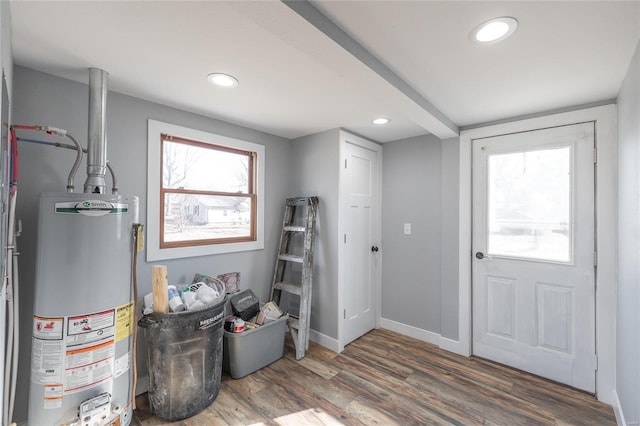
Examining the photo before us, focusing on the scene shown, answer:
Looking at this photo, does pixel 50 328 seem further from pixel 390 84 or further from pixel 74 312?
pixel 390 84

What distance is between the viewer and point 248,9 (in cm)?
106

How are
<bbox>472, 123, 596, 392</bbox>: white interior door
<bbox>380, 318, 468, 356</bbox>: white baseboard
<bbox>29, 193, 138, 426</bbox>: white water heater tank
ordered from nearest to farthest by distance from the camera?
1. <bbox>29, 193, 138, 426</bbox>: white water heater tank
2. <bbox>472, 123, 596, 392</bbox>: white interior door
3. <bbox>380, 318, 468, 356</bbox>: white baseboard

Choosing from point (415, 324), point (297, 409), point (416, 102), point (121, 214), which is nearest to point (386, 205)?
point (415, 324)

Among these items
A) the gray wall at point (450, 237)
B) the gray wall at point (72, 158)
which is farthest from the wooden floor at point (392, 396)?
the gray wall at point (72, 158)

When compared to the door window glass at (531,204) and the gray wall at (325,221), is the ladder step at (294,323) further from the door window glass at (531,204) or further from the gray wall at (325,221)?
the door window glass at (531,204)

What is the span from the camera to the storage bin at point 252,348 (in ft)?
7.48

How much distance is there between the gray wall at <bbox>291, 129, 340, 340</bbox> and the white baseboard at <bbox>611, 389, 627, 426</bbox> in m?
1.97

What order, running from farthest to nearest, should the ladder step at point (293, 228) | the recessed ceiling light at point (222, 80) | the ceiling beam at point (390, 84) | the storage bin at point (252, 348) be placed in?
the ladder step at point (293, 228) < the storage bin at point (252, 348) < the recessed ceiling light at point (222, 80) < the ceiling beam at point (390, 84)

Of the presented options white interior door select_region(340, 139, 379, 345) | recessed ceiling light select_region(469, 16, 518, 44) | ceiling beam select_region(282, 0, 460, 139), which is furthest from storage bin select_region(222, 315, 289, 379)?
recessed ceiling light select_region(469, 16, 518, 44)

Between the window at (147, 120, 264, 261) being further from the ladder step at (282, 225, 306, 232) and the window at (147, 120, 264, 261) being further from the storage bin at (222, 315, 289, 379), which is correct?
the storage bin at (222, 315, 289, 379)

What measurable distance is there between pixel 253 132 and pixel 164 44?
1.43 m

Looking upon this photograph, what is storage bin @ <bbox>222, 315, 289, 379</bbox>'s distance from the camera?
228 centimetres

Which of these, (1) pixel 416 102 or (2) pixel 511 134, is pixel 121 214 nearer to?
(1) pixel 416 102

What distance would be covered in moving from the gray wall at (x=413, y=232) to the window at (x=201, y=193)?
145 cm
